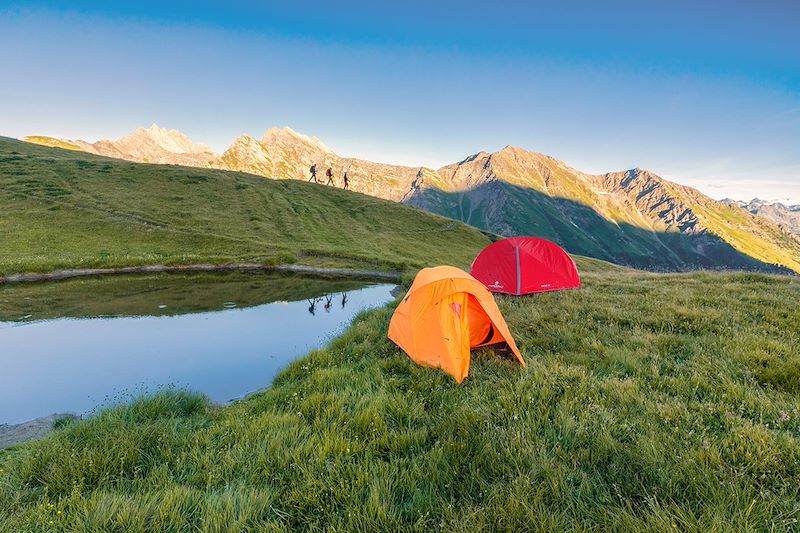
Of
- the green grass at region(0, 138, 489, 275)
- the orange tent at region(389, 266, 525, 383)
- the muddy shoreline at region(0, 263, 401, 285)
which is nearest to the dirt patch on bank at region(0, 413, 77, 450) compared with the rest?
the orange tent at region(389, 266, 525, 383)

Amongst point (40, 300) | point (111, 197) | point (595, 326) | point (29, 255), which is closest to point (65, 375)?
point (40, 300)

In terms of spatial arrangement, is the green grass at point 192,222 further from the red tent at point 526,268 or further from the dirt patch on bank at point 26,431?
the dirt patch on bank at point 26,431

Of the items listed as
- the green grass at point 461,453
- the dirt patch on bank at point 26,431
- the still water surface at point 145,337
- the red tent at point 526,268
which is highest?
the red tent at point 526,268

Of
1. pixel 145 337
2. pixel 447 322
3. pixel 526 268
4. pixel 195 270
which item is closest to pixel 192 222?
pixel 195 270

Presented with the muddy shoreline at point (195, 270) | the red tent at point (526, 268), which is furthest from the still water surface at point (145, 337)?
the red tent at point (526, 268)

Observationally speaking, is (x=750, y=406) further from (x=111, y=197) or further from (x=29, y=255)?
(x=111, y=197)

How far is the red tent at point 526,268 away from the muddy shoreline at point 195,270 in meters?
16.3

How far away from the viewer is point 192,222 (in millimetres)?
48062

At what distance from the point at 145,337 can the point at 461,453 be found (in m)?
16.1

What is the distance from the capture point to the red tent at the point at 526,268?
1895cm

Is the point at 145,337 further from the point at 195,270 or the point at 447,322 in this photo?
the point at 195,270

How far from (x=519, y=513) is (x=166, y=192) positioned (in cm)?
6890

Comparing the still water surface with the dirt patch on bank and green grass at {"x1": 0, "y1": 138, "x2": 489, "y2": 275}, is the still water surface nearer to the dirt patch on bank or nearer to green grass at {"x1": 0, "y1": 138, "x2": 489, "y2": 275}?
the dirt patch on bank

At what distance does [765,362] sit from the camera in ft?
25.5
